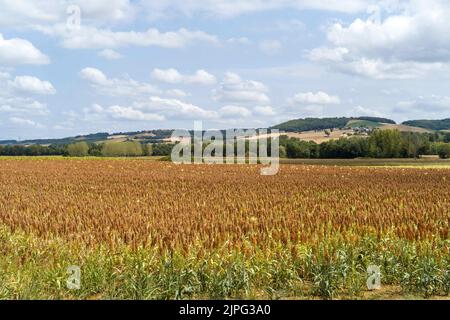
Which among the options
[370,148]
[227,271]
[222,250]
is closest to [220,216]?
[222,250]

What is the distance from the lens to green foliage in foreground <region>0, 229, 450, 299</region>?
7.85 m

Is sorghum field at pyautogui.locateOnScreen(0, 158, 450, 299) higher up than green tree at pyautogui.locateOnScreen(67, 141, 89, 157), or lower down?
lower down

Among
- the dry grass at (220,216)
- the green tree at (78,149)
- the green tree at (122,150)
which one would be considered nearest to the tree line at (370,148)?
the green tree at (122,150)

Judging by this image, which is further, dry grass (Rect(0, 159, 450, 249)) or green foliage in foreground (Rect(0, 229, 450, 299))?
dry grass (Rect(0, 159, 450, 249))

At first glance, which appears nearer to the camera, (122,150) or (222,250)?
(222,250)

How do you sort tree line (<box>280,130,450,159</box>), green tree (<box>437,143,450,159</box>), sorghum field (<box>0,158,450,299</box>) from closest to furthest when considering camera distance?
sorghum field (<box>0,158,450,299</box>) < green tree (<box>437,143,450,159</box>) < tree line (<box>280,130,450,159</box>)

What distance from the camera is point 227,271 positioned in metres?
8.16

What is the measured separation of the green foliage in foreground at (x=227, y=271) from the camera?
25.8 feet

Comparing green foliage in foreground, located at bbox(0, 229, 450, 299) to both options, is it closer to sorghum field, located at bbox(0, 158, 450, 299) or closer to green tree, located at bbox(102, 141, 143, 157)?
sorghum field, located at bbox(0, 158, 450, 299)

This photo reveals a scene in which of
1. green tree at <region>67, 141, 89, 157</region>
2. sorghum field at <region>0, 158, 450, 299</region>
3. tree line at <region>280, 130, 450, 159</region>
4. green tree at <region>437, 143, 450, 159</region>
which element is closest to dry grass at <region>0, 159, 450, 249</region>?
sorghum field at <region>0, 158, 450, 299</region>

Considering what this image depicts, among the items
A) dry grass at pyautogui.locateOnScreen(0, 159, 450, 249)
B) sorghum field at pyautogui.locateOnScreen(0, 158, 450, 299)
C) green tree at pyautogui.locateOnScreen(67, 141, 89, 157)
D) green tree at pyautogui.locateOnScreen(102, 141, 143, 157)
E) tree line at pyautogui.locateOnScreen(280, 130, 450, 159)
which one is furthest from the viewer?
green tree at pyautogui.locateOnScreen(67, 141, 89, 157)

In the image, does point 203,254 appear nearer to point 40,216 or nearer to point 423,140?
point 40,216

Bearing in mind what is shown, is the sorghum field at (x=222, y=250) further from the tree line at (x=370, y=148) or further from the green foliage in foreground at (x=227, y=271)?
the tree line at (x=370, y=148)

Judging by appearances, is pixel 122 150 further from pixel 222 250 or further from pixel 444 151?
pixel 222 250
